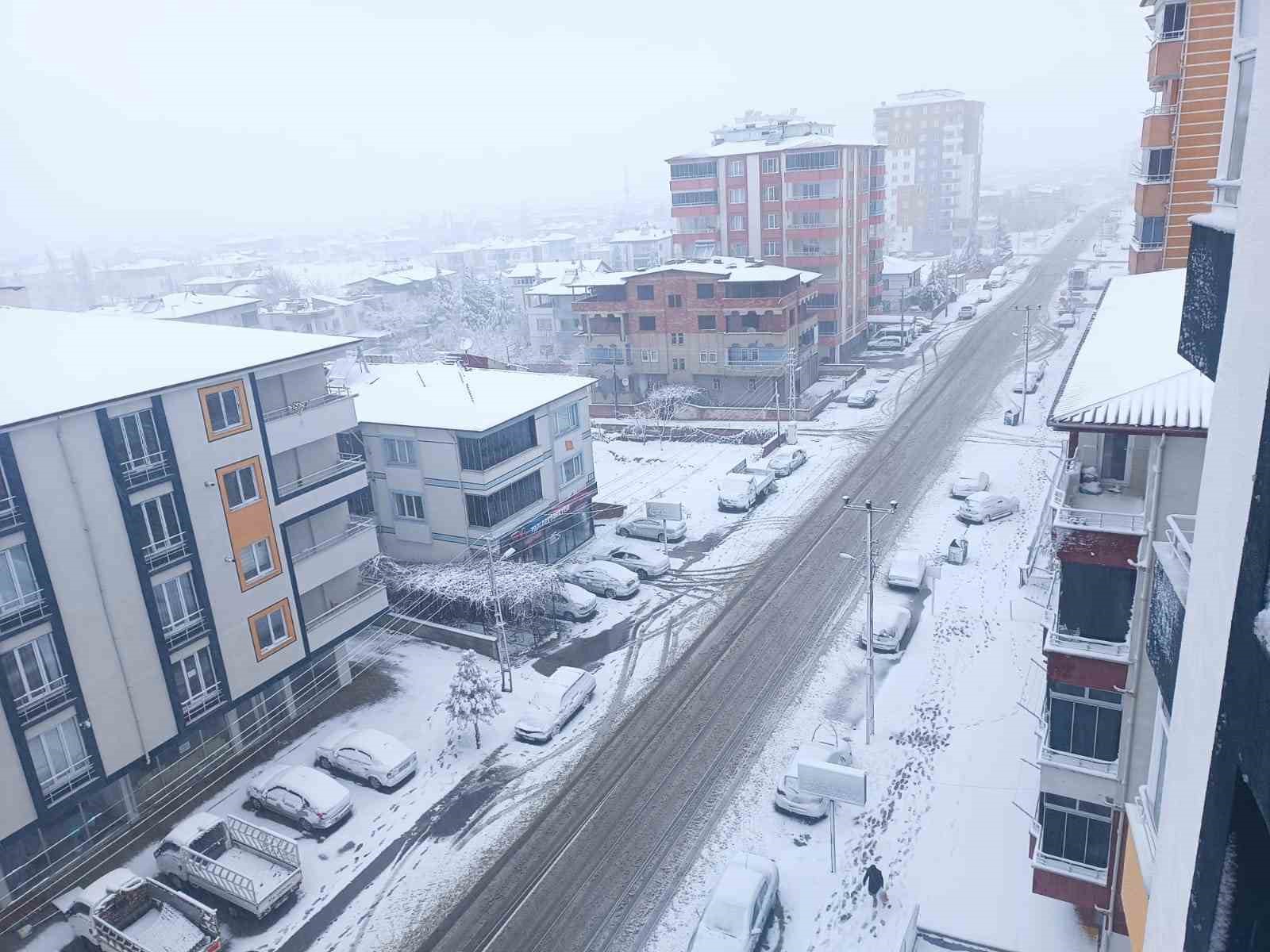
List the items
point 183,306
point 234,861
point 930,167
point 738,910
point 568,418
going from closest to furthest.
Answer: point 738,910, point 234,861, point 568,418, point 183,306, point 930,167

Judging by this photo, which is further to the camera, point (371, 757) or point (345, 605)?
point (345, 605)

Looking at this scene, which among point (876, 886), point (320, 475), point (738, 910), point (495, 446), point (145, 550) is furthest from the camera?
point (495, 446)

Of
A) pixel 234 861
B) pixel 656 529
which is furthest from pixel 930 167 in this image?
pixel 234 861

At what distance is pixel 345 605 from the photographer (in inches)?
1132

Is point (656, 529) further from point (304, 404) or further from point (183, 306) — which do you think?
point (183, 306)

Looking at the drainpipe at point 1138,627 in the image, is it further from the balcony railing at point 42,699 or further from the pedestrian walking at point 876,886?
the balcony railing at point 42,699

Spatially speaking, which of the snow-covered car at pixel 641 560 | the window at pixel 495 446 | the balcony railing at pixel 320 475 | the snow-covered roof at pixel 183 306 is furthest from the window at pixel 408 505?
the snow-covered roof at pixel 183 306

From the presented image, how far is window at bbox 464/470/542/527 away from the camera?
111 feet

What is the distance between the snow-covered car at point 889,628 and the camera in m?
29.0

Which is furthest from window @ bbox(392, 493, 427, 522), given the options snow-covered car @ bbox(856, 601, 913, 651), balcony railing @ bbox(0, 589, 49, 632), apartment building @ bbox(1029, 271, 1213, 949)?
apartment building @ bbox(1029, 271, 1213, 949)

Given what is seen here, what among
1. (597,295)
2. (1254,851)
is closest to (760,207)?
(597,295)

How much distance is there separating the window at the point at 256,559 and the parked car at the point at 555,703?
922 centimetres

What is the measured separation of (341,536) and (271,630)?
4.05 metres

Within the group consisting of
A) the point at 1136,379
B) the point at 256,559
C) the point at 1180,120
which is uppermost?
the point at 1180,120
